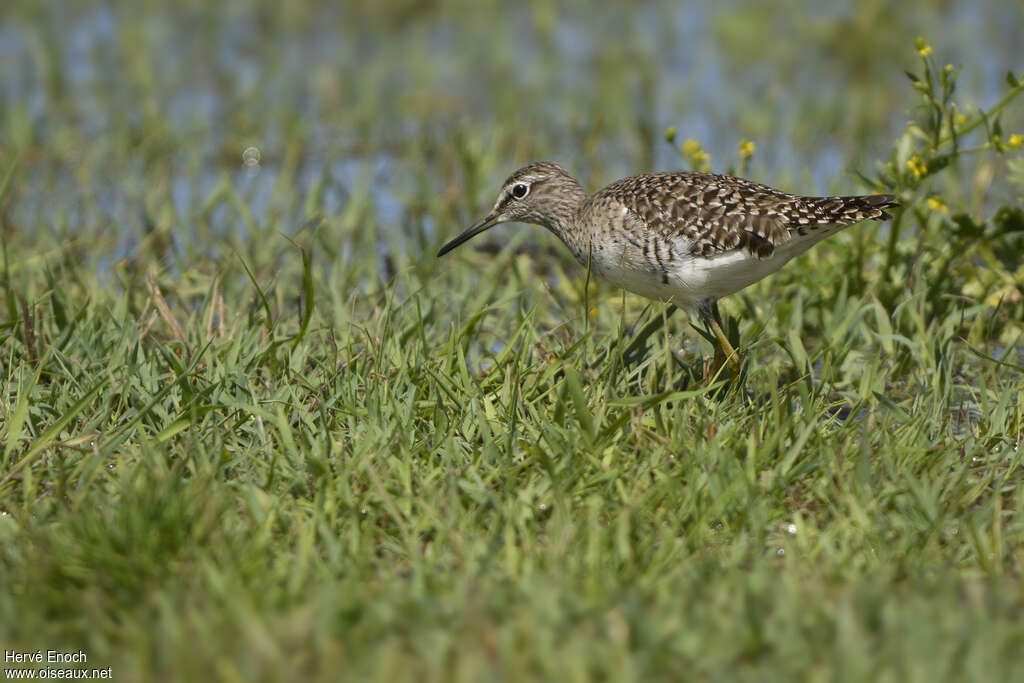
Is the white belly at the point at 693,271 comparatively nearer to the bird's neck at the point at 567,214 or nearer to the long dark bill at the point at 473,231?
the bird's neck at the point at 567,214

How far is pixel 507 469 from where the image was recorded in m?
4.75

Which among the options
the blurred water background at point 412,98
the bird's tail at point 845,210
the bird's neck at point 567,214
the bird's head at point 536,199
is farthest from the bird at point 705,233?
the blurred water background at point 412,98

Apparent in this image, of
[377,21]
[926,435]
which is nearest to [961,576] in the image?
[926,435]

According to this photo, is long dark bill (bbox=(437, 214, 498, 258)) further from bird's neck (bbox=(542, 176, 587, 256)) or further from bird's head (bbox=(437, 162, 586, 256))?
bird's neck (bbox=(542, 176, 587, 256))

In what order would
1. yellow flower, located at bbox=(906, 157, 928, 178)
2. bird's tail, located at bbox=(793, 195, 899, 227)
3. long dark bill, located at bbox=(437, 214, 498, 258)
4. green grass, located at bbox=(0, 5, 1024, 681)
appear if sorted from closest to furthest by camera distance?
green grass, located at bbox=(0, 5, 1024, 681), bird's tail, located at bbox=(793, 195, 899, 227), yellow flower, located at bbox=(906, 157, 928, 178), long dark bill, located at bbox=(437, 214, 498, 258)

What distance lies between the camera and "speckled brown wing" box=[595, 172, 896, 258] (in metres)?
5.75

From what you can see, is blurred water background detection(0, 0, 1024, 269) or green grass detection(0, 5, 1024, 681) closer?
green grass detection(0, 5, 1024, 681)

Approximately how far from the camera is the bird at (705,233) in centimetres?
577

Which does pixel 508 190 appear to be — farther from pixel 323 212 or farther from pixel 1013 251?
pixel 1013 251

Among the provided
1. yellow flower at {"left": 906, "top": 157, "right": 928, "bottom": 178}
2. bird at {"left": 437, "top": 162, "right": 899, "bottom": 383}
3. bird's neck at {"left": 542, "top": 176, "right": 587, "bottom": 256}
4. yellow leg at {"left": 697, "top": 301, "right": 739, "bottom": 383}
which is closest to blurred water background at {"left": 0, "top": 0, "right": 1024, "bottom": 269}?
bird's neck at {"left": 542, "top": 176, "right": 587, "bottom": 256}

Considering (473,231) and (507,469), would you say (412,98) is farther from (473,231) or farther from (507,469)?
(507,469)

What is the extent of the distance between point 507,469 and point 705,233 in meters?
1.71

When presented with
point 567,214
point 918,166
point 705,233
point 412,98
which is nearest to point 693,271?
point 705,233

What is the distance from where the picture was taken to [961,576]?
4.12m
